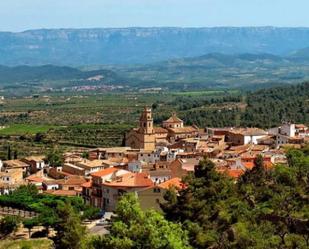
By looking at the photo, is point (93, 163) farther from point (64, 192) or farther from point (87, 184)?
point (64, 192)

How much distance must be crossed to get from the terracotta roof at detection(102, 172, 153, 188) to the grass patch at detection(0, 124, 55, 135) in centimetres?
5682

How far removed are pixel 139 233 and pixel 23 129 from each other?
317 ft

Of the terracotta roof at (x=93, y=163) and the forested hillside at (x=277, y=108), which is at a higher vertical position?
the terracotta roof at (x=93, y=163)

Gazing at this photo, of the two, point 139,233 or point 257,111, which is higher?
point 139,233

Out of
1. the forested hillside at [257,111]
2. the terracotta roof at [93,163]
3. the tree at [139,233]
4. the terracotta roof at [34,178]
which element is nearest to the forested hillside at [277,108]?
the forested hillside at [257,111]

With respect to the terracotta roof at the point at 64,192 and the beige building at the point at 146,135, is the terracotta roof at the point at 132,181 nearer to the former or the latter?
the terracotta roof at the point at 64,192

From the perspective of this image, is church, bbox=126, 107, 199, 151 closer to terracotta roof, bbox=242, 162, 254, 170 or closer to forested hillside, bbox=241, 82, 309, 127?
forested hillside, bbox=241, 82, 309, 127

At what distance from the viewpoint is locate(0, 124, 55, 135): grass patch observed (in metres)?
107

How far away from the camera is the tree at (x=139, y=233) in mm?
20094

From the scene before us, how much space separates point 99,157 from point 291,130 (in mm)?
19570

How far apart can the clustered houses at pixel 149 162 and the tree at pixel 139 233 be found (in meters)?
19.1

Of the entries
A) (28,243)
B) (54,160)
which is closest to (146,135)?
(54,160)

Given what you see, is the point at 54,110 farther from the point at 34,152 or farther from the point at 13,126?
the point at 34,152

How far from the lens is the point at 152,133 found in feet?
245
